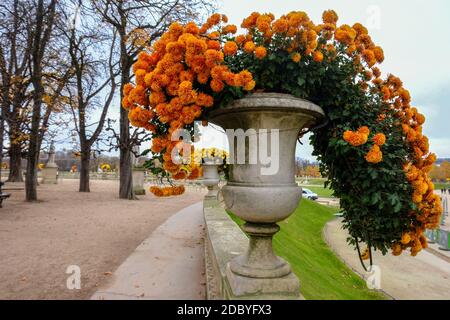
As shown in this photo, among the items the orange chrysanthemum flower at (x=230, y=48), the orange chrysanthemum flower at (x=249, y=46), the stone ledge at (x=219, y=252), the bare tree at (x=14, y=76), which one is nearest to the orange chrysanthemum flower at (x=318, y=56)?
the orange chrysanthemum flower at (x=249, y=46)

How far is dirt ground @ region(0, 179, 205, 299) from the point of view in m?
4.04

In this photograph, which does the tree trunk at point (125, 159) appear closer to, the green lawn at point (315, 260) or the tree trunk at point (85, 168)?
the tree trunk at point (85, 168)

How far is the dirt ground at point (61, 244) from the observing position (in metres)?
4.04

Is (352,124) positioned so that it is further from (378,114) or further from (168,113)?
(168,113)

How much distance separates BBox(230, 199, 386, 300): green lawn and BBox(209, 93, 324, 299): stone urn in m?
2.36

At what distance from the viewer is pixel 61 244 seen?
6.17m

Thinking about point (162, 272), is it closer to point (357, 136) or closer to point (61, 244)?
point (61, 244)

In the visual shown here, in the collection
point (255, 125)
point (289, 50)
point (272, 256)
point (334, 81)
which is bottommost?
point (272, 256)

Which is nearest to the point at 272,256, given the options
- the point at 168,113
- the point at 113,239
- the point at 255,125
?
the point at 255,125

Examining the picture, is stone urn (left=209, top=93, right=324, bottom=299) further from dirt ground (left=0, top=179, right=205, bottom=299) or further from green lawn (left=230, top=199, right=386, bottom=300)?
dirt ground (left=0, top=179, right=205, bottom=299)

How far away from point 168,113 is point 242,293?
1257 millimetres

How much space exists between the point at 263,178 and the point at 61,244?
5591 mm

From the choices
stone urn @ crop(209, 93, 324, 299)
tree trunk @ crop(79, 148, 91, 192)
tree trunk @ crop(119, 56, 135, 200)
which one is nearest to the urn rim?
stone urn @ crop(209, 93, 324, 299)

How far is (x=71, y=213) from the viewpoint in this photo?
33.6 feet
